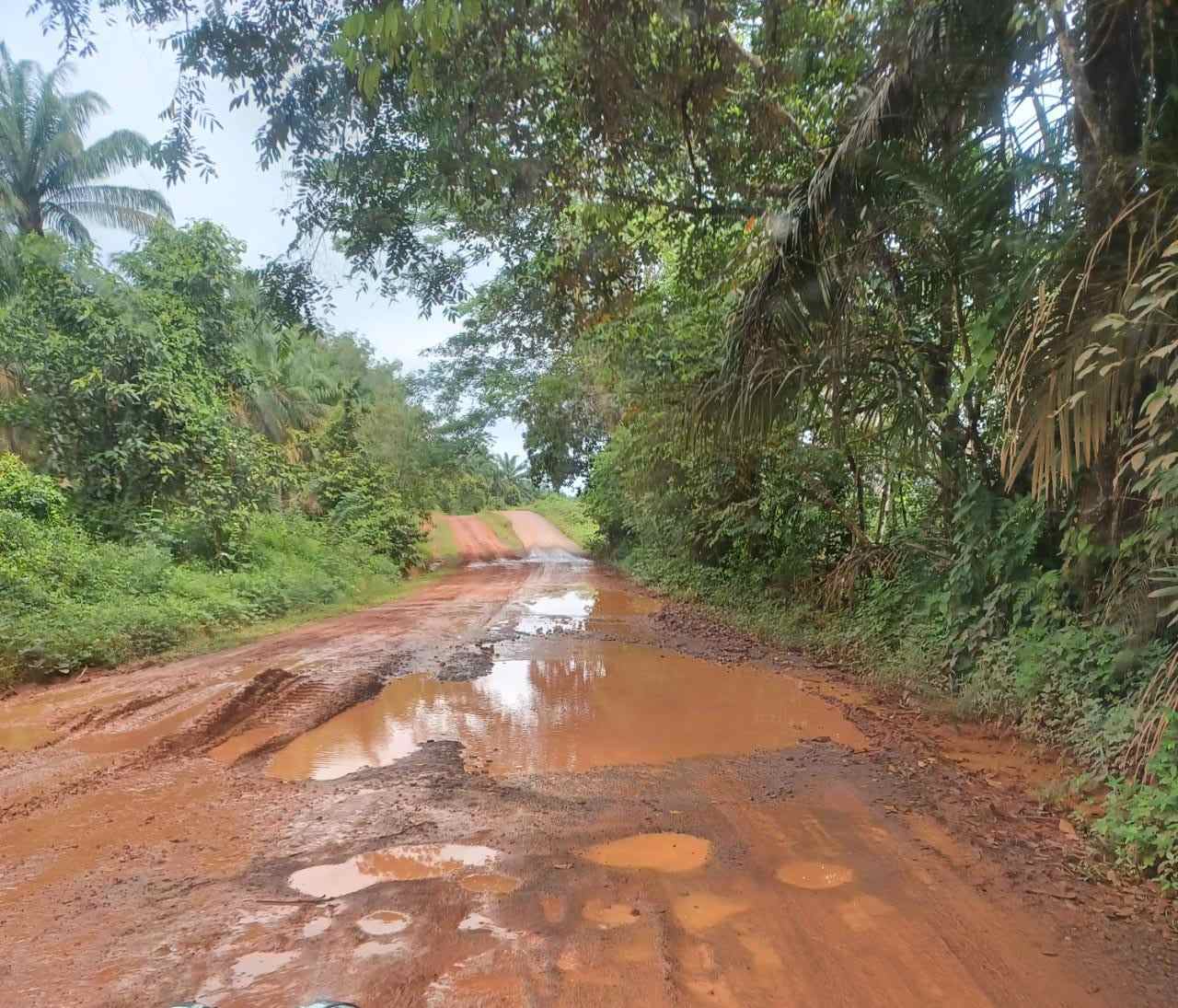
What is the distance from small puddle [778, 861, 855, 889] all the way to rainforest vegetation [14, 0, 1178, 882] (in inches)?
52.6

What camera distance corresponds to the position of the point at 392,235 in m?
6.82

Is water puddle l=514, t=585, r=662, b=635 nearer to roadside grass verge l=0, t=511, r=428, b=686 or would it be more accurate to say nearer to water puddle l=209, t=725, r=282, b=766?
roadside grass verge l=0, t=511, r=428, b=686

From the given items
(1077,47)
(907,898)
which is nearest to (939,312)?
(1077,47)

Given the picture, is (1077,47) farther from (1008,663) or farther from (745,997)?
(745,997)

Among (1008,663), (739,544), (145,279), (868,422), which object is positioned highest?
(145,279)

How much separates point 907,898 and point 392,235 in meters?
6.11

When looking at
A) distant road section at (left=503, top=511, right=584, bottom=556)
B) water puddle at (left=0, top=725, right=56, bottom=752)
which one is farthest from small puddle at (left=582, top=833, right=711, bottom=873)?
distant road section at (left=503, top=511, right=584, bottom=556)

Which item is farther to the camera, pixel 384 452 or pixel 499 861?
pixel 384 452

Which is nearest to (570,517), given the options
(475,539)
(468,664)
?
(475,539)

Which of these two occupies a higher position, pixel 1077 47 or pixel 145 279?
pixel 145 279

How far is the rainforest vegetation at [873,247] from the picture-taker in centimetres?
399

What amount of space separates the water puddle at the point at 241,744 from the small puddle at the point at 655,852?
2981mm

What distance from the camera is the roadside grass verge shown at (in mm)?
8523

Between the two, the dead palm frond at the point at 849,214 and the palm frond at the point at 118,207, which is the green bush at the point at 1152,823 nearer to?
the dead palm frond at the point at 849,214
